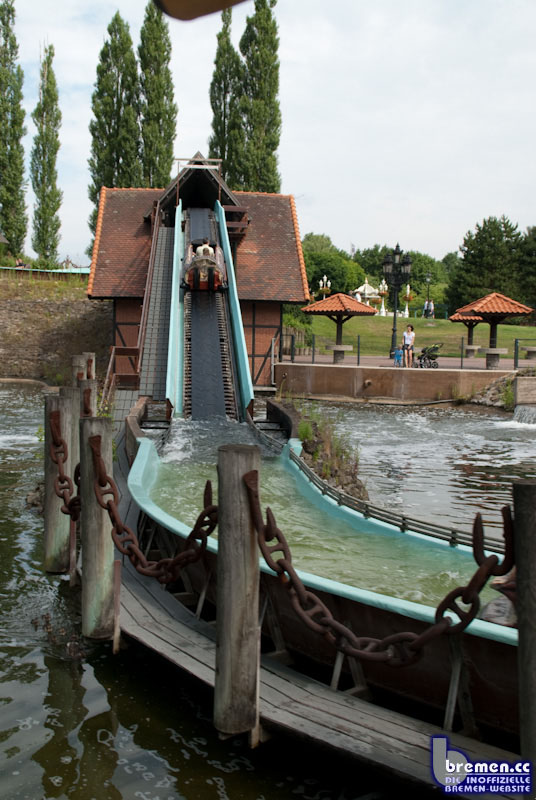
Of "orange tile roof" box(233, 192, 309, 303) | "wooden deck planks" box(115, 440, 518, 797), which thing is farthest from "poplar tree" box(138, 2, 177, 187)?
"wooden deck planks" box(115, 440, 518, 797)

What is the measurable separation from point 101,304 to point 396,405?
13881 millimetres

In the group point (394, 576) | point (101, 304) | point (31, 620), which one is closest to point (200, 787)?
point (394, 576)

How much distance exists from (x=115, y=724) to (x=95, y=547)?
4.64ft

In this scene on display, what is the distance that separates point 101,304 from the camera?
32.1 meters

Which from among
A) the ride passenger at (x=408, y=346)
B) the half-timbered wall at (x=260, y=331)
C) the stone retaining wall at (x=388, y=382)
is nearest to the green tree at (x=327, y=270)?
the ride passenger at (x=408, y=346)

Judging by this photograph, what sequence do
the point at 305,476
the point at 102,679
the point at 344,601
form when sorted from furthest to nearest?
1. the point at 305,476
2. the point at 102,679
3. the point at 344,601

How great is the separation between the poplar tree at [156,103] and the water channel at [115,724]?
35.9 metres

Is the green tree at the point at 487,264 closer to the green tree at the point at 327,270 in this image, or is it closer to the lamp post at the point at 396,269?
the green tree at the point at 327,270

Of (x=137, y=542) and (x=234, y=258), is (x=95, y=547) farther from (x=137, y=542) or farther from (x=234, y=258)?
(x=234, y=258)

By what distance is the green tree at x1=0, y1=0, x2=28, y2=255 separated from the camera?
4269cm

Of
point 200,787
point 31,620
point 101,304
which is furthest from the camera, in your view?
point 101,304

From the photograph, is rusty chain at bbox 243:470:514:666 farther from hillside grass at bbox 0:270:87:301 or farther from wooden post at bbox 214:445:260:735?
hillside grass at bbox 0:270:87:301

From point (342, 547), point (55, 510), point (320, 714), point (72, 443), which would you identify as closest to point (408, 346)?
point (72, 443)

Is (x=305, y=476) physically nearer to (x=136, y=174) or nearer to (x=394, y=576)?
(x=394, y=576)
